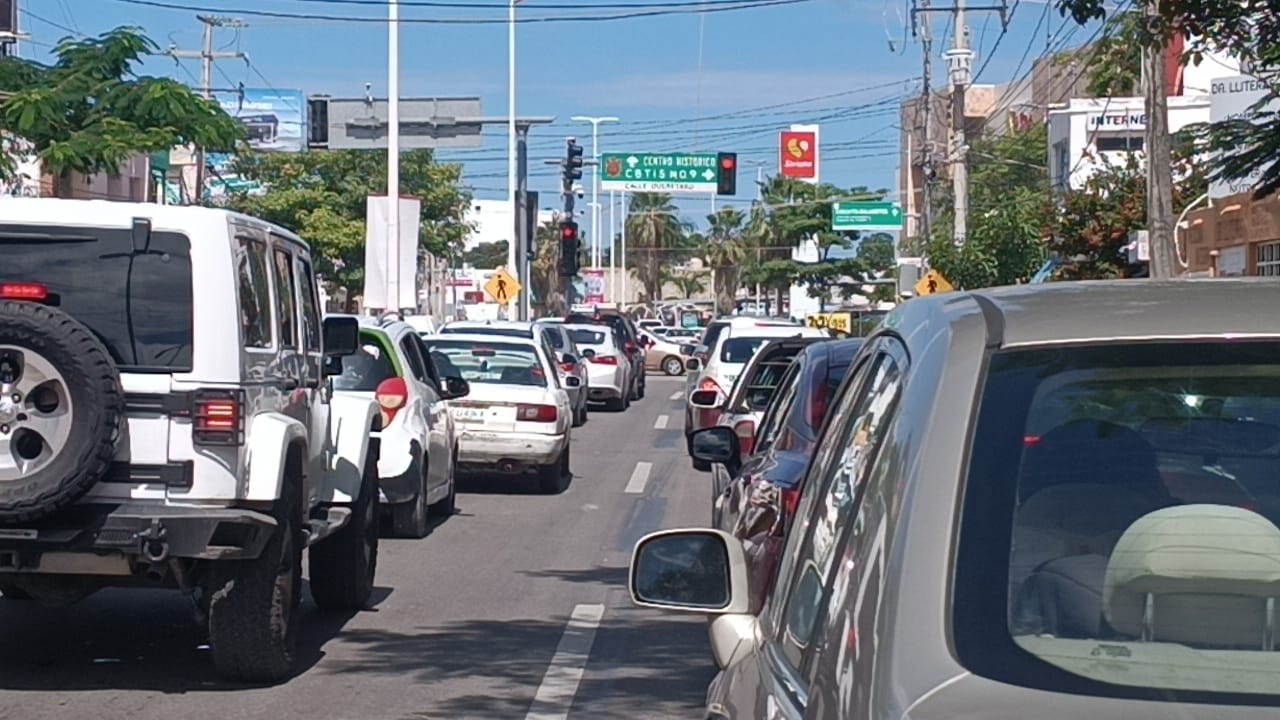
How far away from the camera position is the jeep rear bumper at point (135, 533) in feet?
25.6

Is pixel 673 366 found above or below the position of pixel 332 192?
below

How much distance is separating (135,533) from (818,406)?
340 cm

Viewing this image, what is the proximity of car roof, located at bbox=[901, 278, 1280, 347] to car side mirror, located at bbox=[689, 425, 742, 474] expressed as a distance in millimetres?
7725

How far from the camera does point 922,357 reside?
2904 millimetres

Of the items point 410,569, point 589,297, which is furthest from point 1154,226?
point 589,297

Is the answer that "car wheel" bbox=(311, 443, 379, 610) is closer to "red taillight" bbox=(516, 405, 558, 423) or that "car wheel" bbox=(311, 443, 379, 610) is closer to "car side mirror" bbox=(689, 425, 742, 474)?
"car side mirror" bbox=(689, 425, 742, 474)

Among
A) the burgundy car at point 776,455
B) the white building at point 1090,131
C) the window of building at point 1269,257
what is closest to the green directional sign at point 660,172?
the white building at point 1090,131

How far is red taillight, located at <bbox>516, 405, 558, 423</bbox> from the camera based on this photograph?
18500mm

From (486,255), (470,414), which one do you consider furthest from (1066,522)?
(486,255)

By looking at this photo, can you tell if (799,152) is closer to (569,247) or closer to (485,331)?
(569,247)

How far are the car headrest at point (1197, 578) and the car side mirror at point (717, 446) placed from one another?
825 centimetres

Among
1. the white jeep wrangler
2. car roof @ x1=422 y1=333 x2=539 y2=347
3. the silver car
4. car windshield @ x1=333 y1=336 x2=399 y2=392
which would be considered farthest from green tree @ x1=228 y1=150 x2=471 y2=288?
the silver car

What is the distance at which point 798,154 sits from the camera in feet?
260

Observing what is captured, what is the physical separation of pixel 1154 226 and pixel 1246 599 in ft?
60.3
